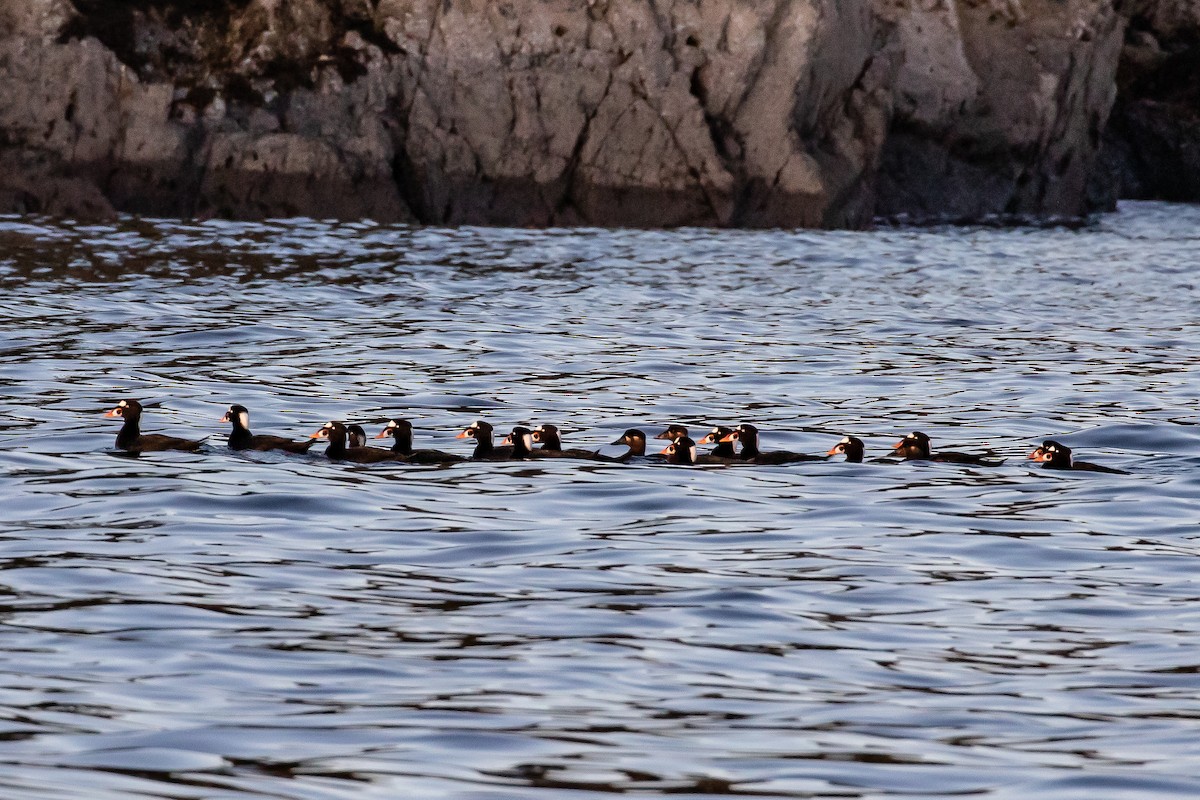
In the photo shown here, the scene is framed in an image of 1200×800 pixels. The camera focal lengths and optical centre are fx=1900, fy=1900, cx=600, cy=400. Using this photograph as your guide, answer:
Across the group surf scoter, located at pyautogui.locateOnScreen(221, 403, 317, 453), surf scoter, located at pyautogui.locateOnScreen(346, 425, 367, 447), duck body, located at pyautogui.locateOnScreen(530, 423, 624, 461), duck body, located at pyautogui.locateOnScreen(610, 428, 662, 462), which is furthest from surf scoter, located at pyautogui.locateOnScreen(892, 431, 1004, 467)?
surf scoter, located at pyautogui.locateOnScreen(221, 403, 317, 453)

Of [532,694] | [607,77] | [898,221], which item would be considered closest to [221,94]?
[607,77]

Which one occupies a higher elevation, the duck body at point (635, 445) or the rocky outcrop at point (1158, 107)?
the rocky outcrop at point (1158, 107)

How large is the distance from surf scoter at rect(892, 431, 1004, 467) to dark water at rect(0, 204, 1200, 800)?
28 cm

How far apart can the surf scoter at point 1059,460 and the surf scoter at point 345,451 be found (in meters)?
5.90

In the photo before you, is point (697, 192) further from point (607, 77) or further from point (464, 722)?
point (464, 722)

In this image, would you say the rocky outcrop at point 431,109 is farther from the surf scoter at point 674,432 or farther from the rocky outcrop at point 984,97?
the surf scoter at point 674,432

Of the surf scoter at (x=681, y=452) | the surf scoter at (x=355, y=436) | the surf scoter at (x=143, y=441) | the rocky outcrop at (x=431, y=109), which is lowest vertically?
the surf scoter at (x=143, y=441)

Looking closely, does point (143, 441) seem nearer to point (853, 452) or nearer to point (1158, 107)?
point (853, 452)

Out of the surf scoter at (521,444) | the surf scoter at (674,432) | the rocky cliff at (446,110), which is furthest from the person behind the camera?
the rocky cliff at (446,110)

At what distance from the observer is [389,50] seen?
52188 millimetres

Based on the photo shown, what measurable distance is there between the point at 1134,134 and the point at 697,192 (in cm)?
3771

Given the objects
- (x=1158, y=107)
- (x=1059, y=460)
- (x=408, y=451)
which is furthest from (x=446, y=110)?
(x=1158, y=107)

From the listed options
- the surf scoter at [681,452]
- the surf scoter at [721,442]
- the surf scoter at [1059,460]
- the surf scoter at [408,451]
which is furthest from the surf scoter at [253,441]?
the surf scoter at [1059,460]

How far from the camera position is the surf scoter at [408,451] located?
17375 millimetres
